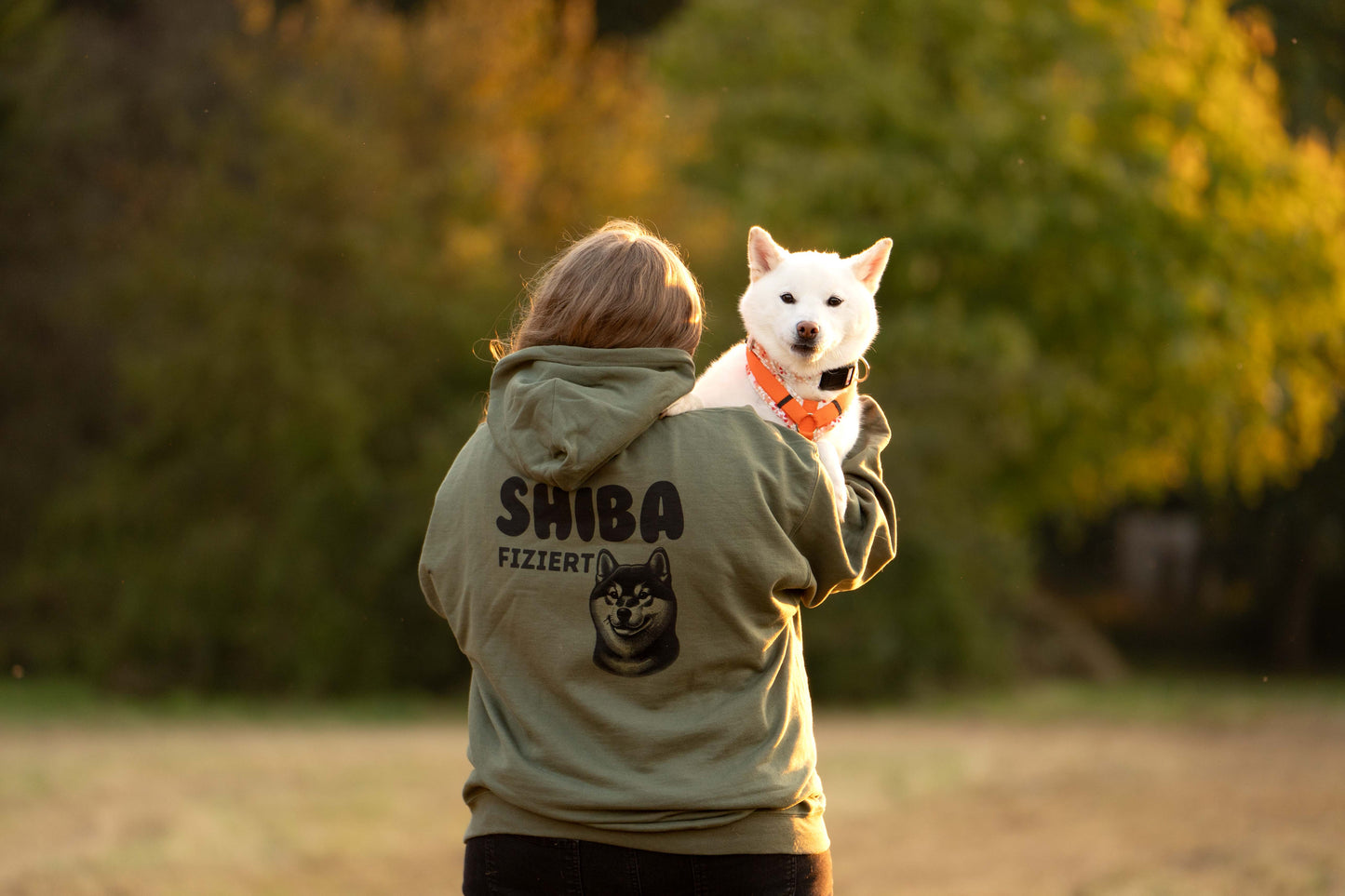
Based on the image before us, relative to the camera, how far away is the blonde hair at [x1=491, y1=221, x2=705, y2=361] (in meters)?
2.19

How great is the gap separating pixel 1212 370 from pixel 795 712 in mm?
15316

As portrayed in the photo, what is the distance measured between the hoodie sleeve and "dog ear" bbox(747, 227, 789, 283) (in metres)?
0.85

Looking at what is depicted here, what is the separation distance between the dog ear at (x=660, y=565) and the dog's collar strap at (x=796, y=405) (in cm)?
76

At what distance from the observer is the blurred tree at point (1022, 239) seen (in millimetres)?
14641

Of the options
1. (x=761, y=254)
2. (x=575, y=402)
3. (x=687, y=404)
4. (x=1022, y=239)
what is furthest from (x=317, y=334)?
(x=575, y=402)

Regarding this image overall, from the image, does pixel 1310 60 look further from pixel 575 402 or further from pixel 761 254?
pixel 575 402

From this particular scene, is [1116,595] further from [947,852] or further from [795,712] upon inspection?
[795,712]

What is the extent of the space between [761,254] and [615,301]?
1131 mm

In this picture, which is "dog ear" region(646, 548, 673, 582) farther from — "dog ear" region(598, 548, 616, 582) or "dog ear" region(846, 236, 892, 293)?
"dog ear" region(846, 236, 892, 293)

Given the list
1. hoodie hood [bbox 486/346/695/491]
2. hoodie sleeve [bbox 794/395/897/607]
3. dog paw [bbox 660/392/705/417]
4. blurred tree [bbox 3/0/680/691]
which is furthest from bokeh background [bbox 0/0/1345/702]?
hoodie hood [bbox 486/346/695/491]

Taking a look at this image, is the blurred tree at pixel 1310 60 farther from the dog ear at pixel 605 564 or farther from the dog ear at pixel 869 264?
the dog ear at pixel 605 564

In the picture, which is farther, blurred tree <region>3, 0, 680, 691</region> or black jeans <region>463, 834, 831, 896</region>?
blurred tree <region>3, 0, 680, 691</region>

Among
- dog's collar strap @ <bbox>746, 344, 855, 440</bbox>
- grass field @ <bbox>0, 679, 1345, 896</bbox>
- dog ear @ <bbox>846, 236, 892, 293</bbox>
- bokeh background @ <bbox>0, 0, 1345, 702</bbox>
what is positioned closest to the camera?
dog's collar strap @ <bbox>746, 344, 855, 440</bbox>

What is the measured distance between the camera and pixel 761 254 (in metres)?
3.25
